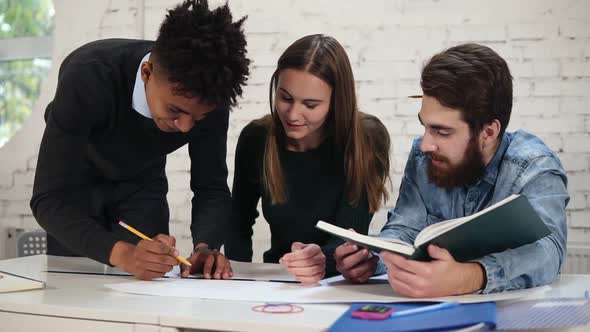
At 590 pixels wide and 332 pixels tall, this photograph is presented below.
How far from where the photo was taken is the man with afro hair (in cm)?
142

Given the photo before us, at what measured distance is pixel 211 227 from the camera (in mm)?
1712

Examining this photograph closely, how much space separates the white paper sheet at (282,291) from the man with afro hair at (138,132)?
0.24ft

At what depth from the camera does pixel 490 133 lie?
4.79 feet

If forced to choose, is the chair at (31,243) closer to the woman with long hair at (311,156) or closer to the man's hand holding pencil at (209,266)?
the woman with long hair at (311,156)

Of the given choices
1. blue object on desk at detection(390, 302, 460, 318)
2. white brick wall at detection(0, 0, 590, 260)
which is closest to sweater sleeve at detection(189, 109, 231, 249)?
blue object on desk at detection(390, 302, 460, 318)

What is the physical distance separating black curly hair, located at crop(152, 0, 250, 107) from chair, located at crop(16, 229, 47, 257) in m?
1.44

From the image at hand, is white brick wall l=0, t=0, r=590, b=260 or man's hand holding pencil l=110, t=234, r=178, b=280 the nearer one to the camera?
man's hand holding pencil l=110, t=234, r=178, b=280

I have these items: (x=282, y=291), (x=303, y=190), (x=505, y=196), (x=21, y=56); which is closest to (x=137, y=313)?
(x=282, y=291)

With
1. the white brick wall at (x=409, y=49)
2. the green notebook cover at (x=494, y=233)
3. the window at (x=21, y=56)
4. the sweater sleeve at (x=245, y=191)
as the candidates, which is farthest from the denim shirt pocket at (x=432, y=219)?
the window at (x=21, y=56)

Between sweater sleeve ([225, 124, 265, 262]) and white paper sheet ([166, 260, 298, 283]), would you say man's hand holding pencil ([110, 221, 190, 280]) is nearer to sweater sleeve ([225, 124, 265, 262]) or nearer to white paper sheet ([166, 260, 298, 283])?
white paper sheet ([166, 260, 298, 283])

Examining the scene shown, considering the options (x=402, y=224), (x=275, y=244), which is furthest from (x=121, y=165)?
(x=402, y=224)

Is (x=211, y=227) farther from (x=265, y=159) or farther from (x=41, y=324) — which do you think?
(x=41, y=324)

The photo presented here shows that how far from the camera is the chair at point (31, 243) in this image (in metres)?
2.66

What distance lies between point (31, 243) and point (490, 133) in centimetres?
191
